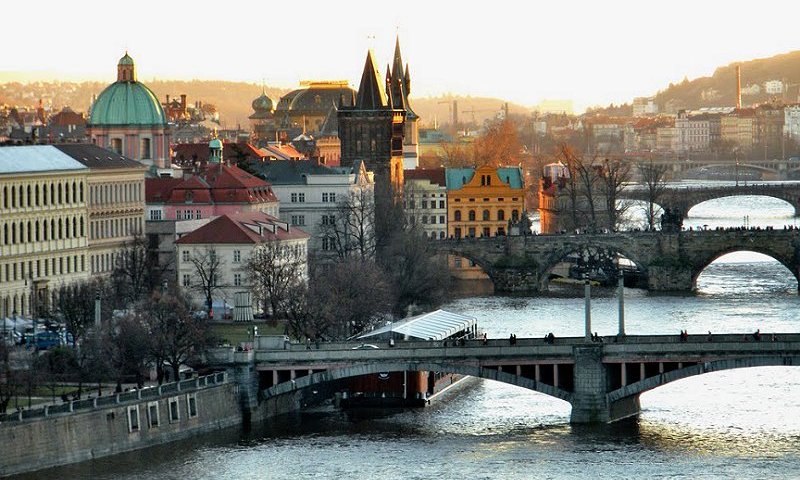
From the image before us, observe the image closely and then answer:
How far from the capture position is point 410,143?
541 feet

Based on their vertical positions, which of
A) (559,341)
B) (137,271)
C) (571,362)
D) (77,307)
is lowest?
(571,362)

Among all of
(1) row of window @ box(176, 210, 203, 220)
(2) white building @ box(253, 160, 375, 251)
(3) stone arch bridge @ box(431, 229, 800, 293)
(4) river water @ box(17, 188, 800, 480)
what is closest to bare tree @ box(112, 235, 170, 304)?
(1) row of window @ box(176, 210, 203, 220)

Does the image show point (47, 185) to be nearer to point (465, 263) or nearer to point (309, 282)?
point (309, 282)

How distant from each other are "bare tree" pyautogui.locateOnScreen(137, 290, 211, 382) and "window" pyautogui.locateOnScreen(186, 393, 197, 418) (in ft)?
6.31

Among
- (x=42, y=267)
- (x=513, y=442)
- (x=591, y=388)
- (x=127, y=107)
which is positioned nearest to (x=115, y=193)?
(x=42, y=267)

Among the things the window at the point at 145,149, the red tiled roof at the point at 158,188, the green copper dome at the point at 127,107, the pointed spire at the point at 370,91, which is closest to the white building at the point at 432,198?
the pointed spire at the point at 370,91

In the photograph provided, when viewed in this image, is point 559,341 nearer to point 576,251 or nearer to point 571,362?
point 571,362

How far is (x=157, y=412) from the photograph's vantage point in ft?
229

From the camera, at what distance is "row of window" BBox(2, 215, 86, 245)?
295 ft

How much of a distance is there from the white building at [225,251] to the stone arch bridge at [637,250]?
23.0 meters

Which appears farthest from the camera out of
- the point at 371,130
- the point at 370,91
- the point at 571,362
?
the point at 370,91

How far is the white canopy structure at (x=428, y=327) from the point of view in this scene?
7888cm

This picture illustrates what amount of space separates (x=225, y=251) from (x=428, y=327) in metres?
17.7

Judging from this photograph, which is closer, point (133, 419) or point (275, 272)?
point (133, 419)
